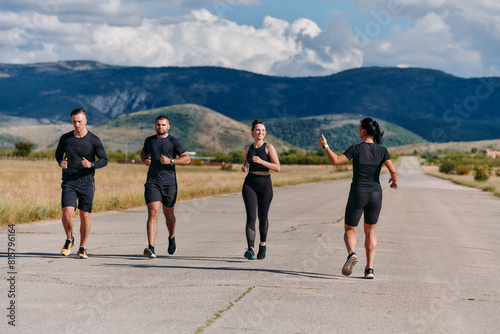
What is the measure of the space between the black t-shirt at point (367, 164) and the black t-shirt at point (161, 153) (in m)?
2.74

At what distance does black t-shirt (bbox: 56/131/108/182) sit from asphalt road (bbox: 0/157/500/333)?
1217 mm

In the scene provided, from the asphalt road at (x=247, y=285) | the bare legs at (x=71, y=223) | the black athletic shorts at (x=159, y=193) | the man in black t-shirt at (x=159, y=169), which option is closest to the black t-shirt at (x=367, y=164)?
the asphalt road at (x=247, y=285)

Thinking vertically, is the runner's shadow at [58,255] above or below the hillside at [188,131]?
below

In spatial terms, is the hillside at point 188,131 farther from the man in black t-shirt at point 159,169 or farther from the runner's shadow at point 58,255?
the man in black t-shirt at point 159,169

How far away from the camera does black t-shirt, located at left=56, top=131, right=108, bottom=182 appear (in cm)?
984

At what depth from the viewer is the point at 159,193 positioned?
10094 mm

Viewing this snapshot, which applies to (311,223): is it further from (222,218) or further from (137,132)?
(137,132)

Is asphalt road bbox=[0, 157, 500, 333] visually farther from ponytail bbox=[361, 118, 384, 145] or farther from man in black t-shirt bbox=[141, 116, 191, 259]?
ponytail bbox=[361, 118, 384, 145]

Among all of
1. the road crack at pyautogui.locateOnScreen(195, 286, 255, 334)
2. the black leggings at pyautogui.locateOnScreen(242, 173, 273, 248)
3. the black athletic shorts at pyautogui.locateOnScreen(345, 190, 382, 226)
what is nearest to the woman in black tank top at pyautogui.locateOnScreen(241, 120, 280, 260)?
the black leggings at pyautogui.locateOnScreen(242, 173, 273, 248)

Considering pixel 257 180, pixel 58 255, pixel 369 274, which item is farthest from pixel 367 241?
pixel 58 255

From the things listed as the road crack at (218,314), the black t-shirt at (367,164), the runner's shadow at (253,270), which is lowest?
the runner's shadow at (253,270)

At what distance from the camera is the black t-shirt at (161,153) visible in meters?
10.0

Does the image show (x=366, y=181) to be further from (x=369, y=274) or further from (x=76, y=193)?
(x=76, y=193)

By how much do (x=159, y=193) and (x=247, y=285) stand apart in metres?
2.68
